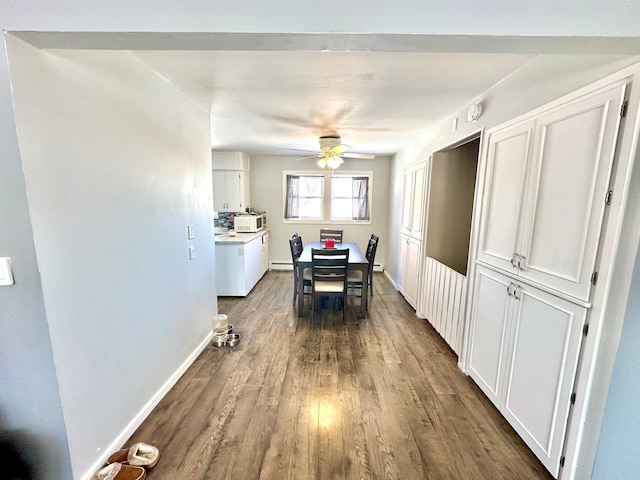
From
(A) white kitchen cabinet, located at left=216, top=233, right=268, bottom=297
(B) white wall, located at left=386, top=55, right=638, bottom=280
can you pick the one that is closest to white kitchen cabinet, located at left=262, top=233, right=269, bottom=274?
(A) white kitchen cabinet, located at left=216, top=233, right=268, bottom=297

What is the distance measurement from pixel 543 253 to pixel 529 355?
622 millimetres

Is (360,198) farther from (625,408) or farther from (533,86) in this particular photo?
(625,408)

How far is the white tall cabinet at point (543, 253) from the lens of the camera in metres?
1.28

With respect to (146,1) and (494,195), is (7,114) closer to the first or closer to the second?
(146,1)

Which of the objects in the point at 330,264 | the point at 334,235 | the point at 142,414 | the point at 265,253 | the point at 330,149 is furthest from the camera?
the point at 265,253

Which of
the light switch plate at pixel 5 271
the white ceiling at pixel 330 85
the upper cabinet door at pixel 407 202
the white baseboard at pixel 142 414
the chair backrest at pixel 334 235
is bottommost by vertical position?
the white baseboard at pixel 142 414

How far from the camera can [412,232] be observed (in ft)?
12.6

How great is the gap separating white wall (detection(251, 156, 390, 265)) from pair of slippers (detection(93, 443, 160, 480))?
14.5ft

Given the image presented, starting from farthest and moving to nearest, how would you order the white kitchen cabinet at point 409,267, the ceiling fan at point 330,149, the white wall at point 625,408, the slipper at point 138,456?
1. the white kitchen cabinet at point 409,267
2. the ceiling fan at point 330,149
3. the slipper at point 138,456
4. the white wall at point 625,408

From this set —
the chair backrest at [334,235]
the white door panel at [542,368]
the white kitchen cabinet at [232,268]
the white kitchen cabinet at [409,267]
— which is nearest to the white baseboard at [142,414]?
the white kitchen cabinet at [232,268]

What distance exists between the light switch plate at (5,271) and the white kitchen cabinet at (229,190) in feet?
13.5

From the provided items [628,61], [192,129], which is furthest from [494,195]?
[192,129]

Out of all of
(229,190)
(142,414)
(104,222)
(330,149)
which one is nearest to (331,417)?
(142,414)

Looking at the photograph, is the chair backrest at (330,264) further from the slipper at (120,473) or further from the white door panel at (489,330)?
the slipper at (120,473)
